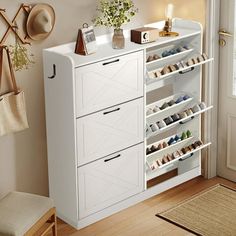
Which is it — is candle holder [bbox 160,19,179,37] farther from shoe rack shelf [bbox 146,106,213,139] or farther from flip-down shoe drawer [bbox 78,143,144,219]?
flip-down shoe drawer [bbox 78,143,144,219]

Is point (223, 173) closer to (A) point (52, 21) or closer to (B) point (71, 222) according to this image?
(B) point (71, 222)

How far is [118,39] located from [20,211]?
136 cm

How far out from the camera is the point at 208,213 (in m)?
4.97

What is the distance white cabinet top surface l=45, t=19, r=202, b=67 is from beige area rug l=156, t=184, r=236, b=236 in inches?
48.1

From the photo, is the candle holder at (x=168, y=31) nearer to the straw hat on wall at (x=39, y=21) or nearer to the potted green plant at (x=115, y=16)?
the potted green plant at (x=115, y=16)

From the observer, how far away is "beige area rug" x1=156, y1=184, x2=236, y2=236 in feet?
15.6

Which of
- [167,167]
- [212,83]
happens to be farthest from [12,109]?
[212,83]

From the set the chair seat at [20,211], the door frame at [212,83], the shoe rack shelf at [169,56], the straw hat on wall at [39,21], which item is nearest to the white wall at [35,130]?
the straw hat on wall at [39,21]

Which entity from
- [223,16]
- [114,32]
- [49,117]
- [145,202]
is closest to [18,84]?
[49,117]

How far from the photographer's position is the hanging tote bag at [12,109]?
435cm

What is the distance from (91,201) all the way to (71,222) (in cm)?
21

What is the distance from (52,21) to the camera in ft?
14.9

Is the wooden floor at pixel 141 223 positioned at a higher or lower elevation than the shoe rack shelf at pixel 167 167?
lower

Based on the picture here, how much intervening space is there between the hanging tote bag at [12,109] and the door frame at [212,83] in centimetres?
159
